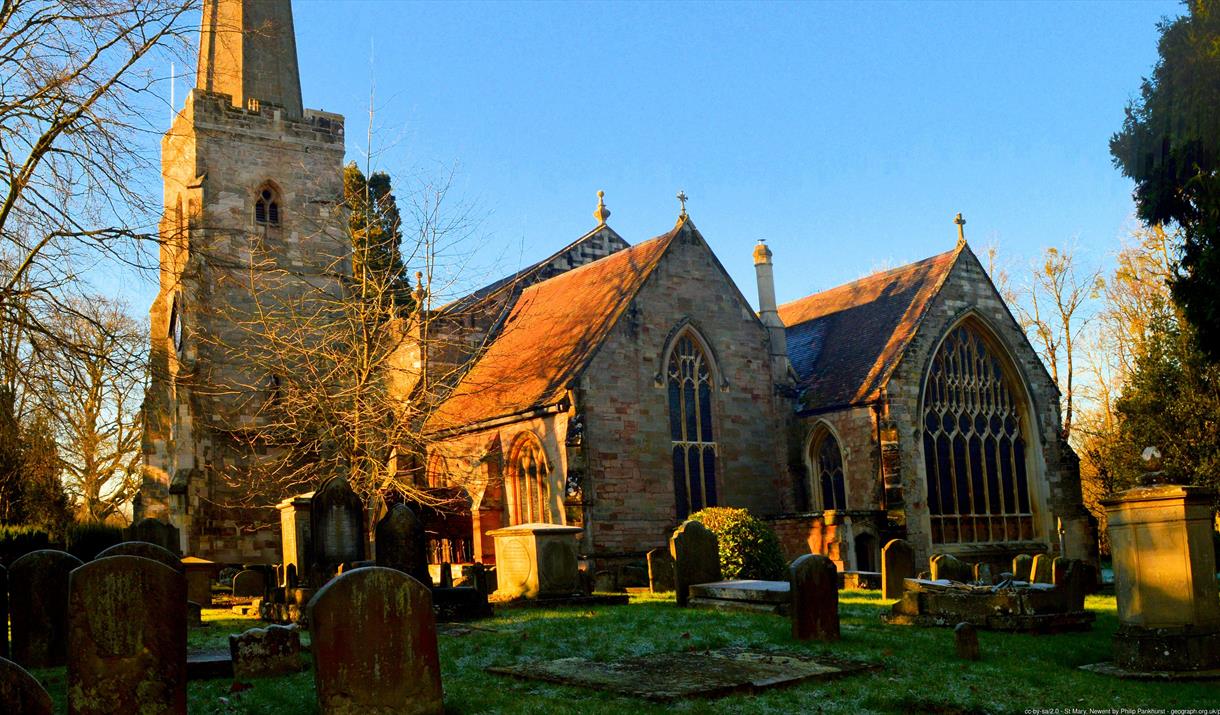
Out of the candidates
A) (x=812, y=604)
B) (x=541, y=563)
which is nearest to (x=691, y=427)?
(x=541, y=563)

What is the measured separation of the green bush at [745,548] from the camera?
67.1ft

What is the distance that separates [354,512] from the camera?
55.6 feet

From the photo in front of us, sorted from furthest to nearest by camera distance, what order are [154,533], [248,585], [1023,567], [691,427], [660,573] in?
[691,427] → [248,585] → [660,573] → [154,533] → [1023,567]

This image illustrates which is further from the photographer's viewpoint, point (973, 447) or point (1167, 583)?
point (973, 447)

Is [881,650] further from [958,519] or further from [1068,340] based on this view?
[1068,340]

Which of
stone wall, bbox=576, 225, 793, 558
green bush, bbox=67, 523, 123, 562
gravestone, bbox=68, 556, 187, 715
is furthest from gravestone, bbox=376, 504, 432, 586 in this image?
green bush, bbox=67, 523, 123, 562

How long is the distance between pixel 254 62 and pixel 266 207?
14.6ft

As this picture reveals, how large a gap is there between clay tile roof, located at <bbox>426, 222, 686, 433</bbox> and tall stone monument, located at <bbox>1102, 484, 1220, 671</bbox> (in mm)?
14564

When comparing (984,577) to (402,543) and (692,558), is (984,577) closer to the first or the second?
(692,558)

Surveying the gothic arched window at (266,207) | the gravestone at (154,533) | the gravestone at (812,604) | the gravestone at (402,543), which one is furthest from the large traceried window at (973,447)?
the gothic arched window at (266,207)

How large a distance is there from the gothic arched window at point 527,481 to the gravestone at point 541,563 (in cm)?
673

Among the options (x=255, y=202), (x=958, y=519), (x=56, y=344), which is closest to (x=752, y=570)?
(x=958, y=519)

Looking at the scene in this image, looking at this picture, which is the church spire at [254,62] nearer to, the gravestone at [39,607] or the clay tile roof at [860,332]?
the clay tile roof at [860,332]

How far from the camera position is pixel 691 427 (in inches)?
1040
